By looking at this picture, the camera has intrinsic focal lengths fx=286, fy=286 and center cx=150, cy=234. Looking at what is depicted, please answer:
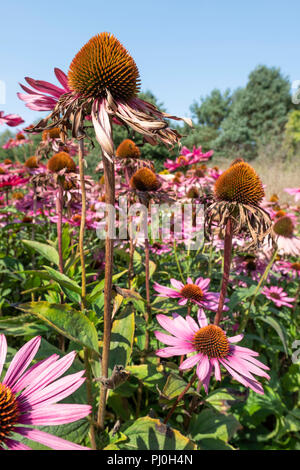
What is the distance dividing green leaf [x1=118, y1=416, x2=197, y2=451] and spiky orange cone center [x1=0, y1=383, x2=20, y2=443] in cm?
40

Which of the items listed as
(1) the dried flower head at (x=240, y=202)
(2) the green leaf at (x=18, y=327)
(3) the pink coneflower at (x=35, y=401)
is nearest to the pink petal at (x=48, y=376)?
(3) the pink coneflower at (x=35, y=401)

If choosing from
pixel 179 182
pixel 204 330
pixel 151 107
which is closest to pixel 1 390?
pixel 204 330

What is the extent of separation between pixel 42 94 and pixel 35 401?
2.55 ft

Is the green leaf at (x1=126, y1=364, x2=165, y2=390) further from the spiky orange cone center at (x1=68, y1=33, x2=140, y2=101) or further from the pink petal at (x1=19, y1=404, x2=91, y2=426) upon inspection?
the spiky orange cone center at (x1=68, y1=33, x2=140, y2=101)

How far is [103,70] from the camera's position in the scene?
28.2 inches

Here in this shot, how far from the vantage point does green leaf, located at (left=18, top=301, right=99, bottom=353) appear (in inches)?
27.6

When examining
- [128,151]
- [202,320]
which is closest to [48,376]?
[202,320]

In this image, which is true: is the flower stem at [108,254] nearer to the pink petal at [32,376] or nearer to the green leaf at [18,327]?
the pink petal at [32,376]

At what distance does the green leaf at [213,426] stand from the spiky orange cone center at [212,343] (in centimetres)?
41

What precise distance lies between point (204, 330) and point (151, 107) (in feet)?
2.20

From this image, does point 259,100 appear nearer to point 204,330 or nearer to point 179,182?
point 179,182

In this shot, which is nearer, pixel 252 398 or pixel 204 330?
pixel 204 330

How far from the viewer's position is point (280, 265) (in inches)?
90.2

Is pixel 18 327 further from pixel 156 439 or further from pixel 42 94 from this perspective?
pixel 42 94
